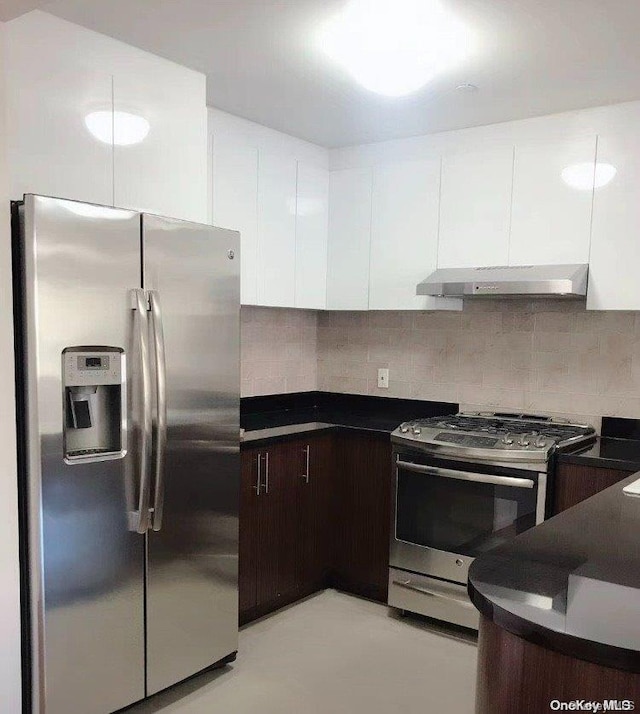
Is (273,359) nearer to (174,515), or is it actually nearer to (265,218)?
(265,218)

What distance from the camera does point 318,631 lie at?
3164 millimetres

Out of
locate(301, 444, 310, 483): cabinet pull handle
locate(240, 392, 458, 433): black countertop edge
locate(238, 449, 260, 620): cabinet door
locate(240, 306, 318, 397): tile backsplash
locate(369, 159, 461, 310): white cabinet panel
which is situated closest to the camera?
locate(238, 449, 260, 620): cabinet door

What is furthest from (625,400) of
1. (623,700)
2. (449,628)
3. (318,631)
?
(623,700)

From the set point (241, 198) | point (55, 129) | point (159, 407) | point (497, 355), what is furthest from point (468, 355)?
point (55, 129)

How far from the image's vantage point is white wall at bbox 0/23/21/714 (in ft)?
6.66

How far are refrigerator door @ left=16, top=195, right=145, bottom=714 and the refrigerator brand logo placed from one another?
1537 millimetres

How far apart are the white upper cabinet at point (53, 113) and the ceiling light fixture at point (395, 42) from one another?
2.69ft

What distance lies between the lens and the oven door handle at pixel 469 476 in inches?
114

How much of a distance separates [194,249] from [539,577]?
1.67m

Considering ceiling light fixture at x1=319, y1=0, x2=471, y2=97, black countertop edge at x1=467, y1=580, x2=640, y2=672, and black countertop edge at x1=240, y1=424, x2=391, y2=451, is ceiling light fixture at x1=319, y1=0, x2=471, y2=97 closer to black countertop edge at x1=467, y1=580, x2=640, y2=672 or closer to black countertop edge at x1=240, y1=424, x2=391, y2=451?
black countertop edge at x1=240, y1=424, x2=391, y2=451

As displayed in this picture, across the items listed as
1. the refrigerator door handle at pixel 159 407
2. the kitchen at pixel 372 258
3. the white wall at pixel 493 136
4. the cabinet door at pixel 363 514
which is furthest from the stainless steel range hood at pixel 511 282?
the refrigerator door handle at pixel 159 407

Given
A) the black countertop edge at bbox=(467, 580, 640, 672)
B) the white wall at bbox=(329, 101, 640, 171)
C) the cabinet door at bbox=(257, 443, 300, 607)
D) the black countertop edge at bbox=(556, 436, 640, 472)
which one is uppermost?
the white wall at bbox=(329, 101, 640, 171)

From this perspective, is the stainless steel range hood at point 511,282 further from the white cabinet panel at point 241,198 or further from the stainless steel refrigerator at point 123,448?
the stainless steel refrigerator at point 123,448

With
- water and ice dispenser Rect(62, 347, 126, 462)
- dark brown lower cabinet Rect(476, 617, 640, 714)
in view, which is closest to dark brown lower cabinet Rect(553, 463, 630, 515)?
dark brown lower cabinet Rect(476, 617, 640, 714)
